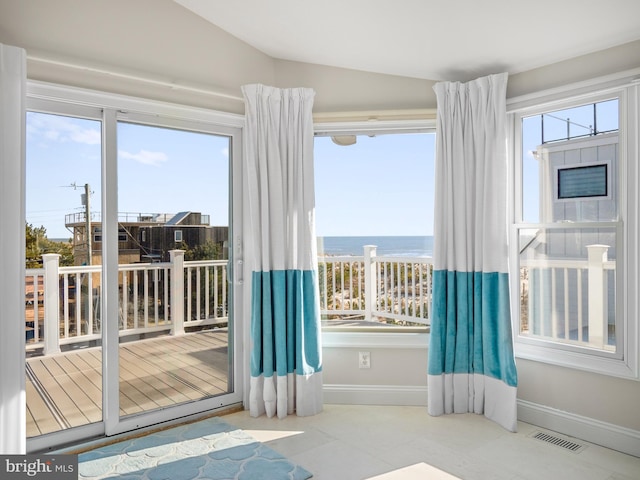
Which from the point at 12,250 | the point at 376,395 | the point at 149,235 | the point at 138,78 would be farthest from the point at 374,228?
the point at 12,250

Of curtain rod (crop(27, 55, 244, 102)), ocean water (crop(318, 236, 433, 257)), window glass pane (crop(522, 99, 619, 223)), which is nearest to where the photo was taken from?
curtain rod (crop(27, 55, 244, 102))

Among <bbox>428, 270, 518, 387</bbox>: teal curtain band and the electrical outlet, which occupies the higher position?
<bbox>428, 270, 518, 387</bbox>: teal curtain band

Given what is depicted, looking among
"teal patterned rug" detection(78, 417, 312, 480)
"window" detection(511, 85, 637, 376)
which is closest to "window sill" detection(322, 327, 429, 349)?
"window" detection(511, 85, 637, 376)

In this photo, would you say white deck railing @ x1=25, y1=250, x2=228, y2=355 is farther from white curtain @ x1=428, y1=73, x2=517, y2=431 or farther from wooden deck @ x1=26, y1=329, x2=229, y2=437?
white curtain @ x1=428, y1=73, x2=517, y2=431

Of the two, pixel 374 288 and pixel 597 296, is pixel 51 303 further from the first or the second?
pixel 597 296

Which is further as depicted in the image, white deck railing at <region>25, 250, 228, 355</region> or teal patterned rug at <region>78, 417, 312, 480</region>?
white deck railing at <region>25, 250, 228, 355</region>

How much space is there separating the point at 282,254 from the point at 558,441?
6.65 feet

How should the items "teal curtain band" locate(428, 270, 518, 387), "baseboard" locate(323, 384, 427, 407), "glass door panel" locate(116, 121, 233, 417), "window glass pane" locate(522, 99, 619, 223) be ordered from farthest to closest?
"baseboard" locate(323, 384, 427, 407)
"teal curtain band" locate(428, 270, 518, 387)
"glass door panel" locate(116, 121, 233, 417)
"window glass pane" locate(522, 99, 619, 223)

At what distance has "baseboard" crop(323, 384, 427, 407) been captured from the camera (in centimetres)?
335

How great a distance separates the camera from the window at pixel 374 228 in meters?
3.47

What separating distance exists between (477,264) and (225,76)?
213cm

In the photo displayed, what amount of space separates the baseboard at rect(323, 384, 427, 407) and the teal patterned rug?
793mm

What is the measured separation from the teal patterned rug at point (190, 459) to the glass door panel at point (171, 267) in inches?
11.5

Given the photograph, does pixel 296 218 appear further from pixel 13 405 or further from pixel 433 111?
pixel 13 405
